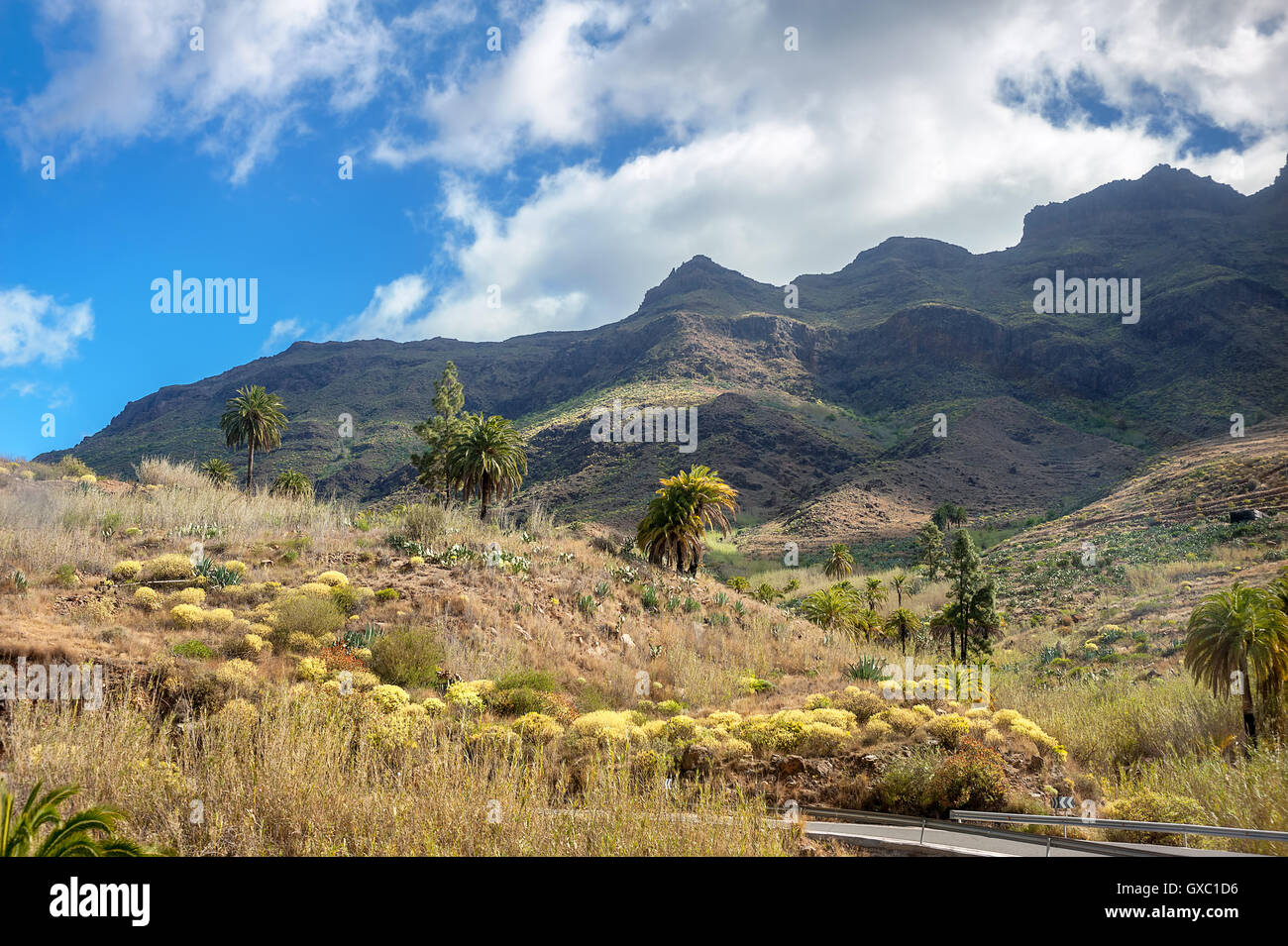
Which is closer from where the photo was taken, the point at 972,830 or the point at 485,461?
the point at 972,830

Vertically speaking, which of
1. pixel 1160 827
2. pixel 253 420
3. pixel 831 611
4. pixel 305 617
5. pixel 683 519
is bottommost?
pixel 831 611

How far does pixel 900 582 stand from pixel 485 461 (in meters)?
35.1

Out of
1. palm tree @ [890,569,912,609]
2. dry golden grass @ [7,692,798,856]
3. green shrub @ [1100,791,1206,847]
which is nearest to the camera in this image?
dry golden grass @ [7,692,798,856]

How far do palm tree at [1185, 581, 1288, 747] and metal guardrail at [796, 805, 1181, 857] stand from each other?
7.06m

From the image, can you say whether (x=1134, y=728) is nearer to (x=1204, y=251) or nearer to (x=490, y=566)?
(x=490, y=566)

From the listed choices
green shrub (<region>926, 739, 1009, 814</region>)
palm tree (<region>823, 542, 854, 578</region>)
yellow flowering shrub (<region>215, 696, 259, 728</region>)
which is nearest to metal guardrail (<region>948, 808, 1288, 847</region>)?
green shrub (<region>926, 739, 1009, 814</region>)

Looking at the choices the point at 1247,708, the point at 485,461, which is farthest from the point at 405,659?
the point at 485,461

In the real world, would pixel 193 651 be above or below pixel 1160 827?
above

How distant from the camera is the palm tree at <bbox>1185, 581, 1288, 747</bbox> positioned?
489 inches

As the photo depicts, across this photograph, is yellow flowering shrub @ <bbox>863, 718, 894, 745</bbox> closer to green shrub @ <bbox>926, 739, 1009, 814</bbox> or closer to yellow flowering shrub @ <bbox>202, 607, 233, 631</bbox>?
green shrub @ <bbox>926, 739, 1009, 814</bbox>

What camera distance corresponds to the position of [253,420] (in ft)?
167

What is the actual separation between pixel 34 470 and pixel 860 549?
67426 millimetres

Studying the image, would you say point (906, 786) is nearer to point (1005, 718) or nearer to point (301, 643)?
point (1005, 718)
